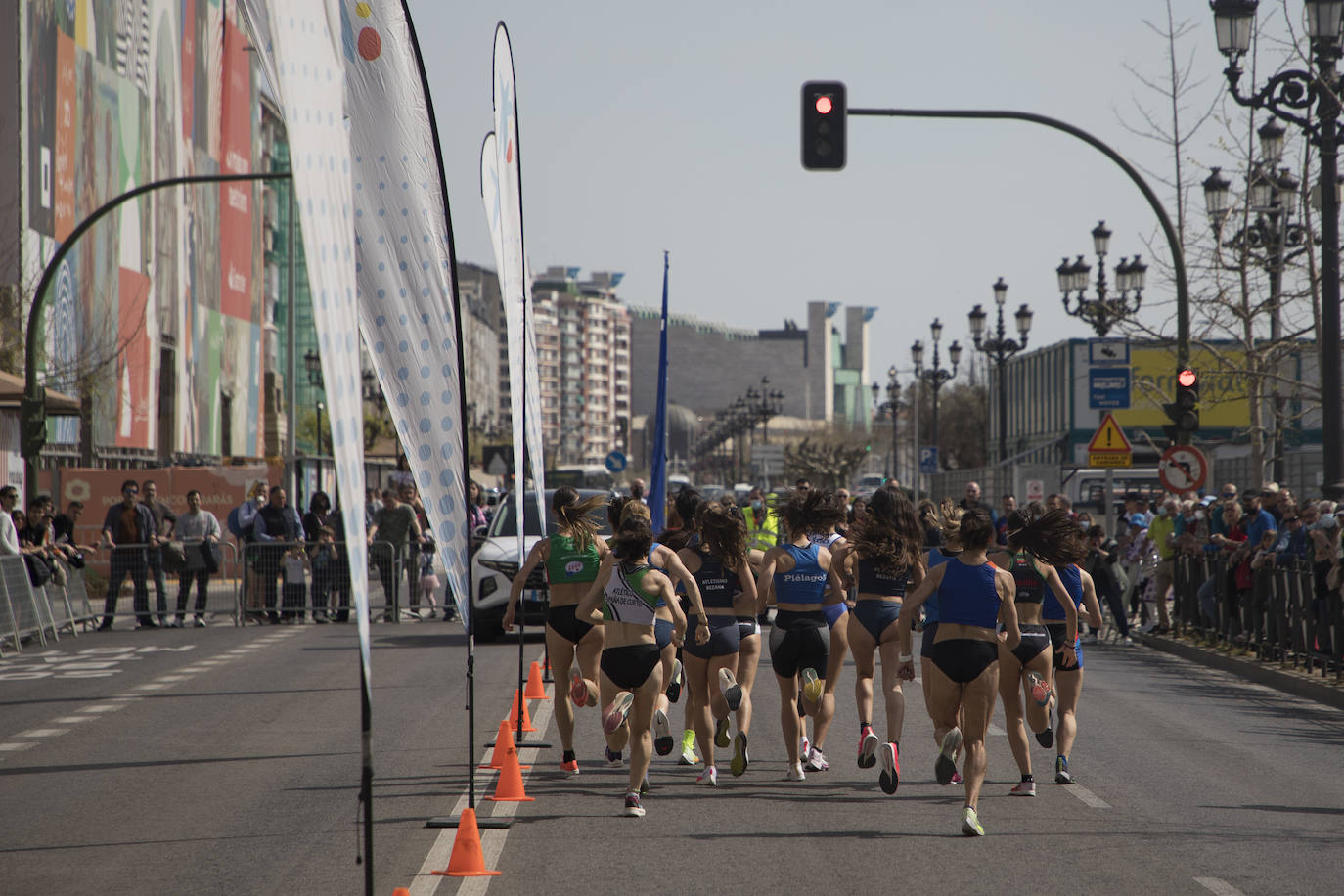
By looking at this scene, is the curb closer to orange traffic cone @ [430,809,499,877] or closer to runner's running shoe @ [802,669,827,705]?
runner's running shoe @ [802,669,827,705]

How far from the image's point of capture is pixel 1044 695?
9680mm

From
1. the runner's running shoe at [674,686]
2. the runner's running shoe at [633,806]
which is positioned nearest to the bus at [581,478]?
the runner's running shoe at [674,686]

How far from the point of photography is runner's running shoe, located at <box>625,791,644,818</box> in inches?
359

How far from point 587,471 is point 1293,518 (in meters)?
57.5

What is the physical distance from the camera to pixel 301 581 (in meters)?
25.1

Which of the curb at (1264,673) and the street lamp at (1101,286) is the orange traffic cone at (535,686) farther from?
the street lamp at (1101,286)

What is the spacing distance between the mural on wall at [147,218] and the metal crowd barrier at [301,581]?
1026cm

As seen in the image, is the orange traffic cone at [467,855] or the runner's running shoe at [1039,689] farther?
the runner's running shoe at [1039,689]

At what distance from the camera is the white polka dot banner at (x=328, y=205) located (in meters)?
5.34

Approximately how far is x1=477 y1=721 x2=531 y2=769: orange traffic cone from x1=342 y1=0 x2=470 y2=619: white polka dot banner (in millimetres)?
3223

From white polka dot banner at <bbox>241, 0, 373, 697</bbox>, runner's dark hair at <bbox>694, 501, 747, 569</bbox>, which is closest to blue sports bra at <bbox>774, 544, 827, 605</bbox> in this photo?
runner's dark hair at <bbox>694, 501, 747, 569</bbox>

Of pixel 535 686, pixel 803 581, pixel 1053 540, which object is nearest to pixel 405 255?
pixel 803 581

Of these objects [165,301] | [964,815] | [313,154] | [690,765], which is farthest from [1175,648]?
[165,301]

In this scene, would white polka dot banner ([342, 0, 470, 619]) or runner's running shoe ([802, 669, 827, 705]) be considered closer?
white polka dot banner ([342, 0, 470, 619])
